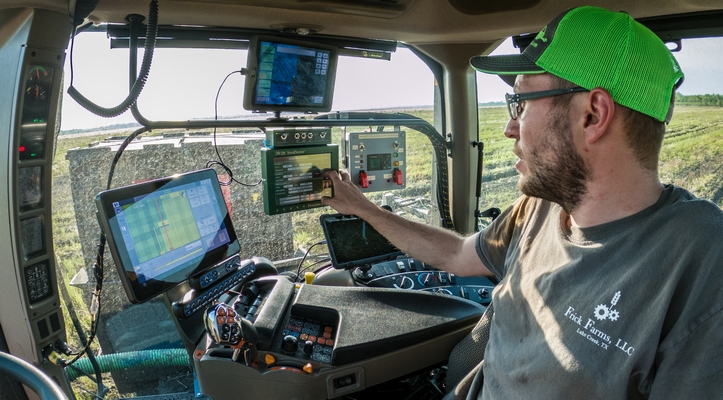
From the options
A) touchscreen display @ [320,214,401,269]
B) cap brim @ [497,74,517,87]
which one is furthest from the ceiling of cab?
touchscreen display @ [320,214,401,269]

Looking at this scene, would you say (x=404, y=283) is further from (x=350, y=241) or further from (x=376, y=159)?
(x=376, y=159)

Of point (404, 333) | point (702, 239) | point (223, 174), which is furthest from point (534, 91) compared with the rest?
point (223, 174)

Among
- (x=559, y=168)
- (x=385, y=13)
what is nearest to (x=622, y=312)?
(x=559, y=168)

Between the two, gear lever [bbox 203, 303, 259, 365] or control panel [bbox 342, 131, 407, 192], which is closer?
gear lever [bbox 203, 303, 259, 365]

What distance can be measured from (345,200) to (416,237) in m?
0.35

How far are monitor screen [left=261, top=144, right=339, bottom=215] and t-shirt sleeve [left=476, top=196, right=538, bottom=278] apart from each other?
68cm

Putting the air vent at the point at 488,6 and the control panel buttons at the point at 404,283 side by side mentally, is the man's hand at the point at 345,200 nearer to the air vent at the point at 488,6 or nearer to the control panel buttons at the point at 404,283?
the control panel buttons at the point at 404,283

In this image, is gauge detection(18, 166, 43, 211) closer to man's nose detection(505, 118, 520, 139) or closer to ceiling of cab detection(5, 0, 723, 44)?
ceiling of cab detection(5, 0, 723, 44)

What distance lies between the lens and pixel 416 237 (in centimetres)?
192

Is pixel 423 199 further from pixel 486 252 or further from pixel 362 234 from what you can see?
pixel 486 252

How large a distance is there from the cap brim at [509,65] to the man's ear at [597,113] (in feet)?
0.50

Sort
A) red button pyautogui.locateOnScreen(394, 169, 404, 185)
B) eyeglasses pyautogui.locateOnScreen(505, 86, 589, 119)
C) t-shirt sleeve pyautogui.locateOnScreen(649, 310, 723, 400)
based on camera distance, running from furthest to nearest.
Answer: red button pyautogui.locateOnScreen(394, 169, 404, 185) → eyeglasses pyautogui.locateOnScreen(505, 86, 589, 119) → t-shirt sleeve pyautogui.locateOnScreen(649, 310, 723, 400)

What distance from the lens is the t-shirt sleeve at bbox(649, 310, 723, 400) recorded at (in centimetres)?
96

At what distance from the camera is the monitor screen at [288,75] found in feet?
6.16
